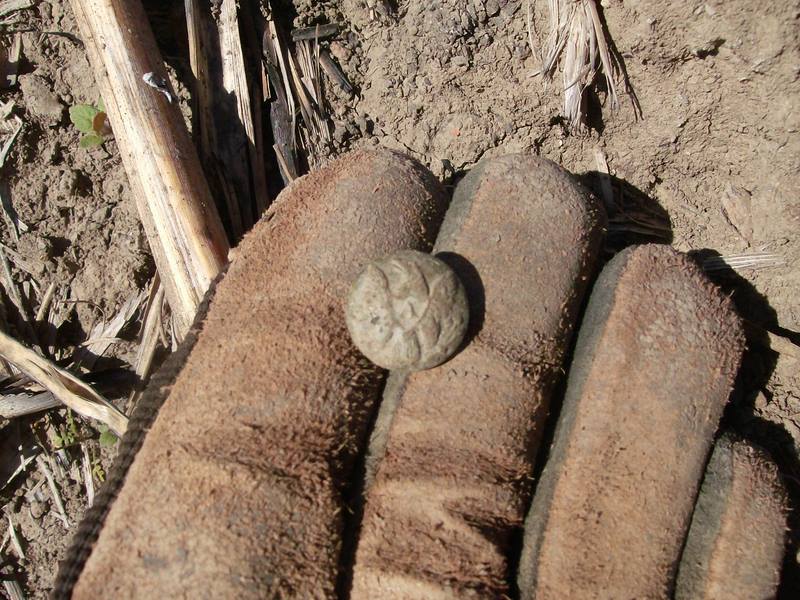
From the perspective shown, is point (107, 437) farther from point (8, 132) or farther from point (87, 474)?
point (8, 132)

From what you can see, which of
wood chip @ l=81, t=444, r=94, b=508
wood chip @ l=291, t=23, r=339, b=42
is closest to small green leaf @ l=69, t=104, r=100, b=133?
wood chip @ l=291, t=23, r=339, b=42

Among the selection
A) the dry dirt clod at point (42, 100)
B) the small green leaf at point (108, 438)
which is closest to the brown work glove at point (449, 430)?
the small green leaf at point (108, 438)

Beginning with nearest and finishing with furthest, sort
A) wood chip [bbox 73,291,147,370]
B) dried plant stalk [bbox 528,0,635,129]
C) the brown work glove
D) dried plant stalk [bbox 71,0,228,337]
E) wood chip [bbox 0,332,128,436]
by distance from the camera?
the brown work glove, dried plant stalk [bbox 71,0,228,337], dried plant stalk [bbox 528,0,635,129], wood chip [bbox 0,332,128,436], wood chip [bbox 73,291,147,370]

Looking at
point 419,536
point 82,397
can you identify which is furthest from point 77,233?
point 419,536

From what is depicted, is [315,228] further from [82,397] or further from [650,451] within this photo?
[82,397]

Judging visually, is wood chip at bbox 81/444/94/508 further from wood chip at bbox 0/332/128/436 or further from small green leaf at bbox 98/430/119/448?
wood chip at bbox 0/332/128/436
